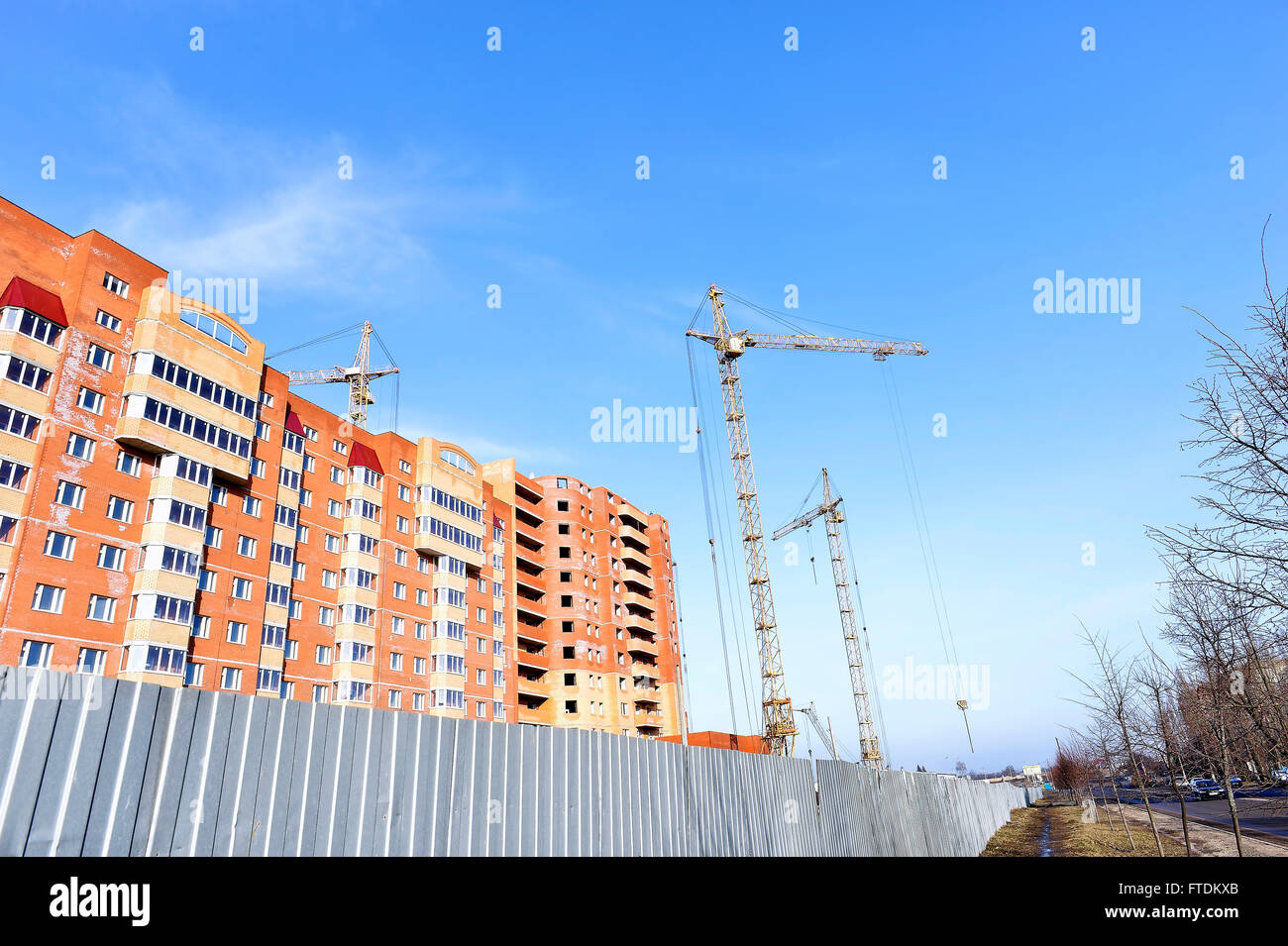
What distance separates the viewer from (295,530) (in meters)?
48.1

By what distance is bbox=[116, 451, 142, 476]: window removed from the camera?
37312mm

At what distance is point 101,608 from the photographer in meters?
35.0

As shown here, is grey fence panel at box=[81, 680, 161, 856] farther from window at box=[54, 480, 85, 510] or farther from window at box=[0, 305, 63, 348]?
window at box=[0, 305, 63, 348]

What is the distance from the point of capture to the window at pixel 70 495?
3409 centimetres

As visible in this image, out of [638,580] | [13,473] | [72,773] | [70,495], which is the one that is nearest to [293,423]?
[70,495]

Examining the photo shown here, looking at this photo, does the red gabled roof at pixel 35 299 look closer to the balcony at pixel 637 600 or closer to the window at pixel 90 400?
the window at pixel 90 400

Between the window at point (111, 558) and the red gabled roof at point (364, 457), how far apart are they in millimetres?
19135

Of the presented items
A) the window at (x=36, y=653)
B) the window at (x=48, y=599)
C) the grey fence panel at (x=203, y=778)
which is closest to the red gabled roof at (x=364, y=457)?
the window at (x=48, y=599)
